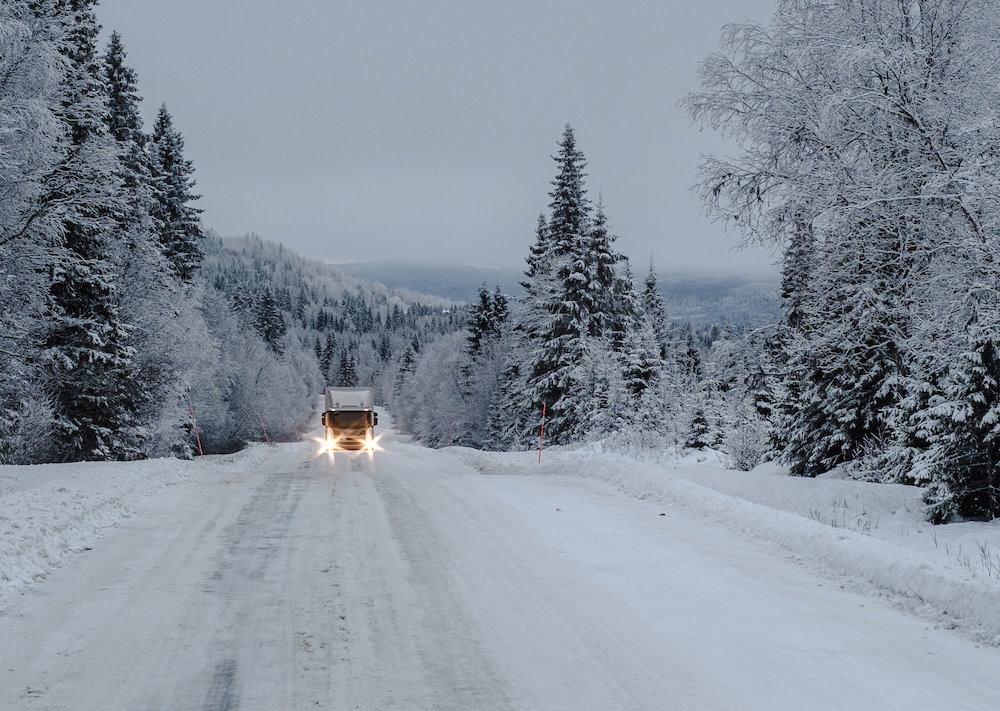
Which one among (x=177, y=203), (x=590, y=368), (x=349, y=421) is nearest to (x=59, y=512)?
(x=349, y=421)

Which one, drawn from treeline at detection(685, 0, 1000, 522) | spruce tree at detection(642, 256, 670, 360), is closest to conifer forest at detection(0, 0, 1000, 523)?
treeline at detection(685, 0, 1000, 522)

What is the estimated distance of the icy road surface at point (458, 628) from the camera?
4.58m

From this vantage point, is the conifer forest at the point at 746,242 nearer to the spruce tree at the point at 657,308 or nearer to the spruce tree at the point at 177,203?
the spruce tree at the point at 177,203

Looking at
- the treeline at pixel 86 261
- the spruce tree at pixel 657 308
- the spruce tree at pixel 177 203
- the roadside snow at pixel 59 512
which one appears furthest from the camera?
the spruce tree at pixel 657 308

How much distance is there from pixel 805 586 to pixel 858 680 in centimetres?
229

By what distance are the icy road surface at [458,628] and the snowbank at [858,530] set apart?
1.20 feet

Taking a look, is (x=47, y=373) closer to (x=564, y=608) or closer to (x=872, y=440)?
(x=564, y=608)

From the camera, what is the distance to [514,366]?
146 ft

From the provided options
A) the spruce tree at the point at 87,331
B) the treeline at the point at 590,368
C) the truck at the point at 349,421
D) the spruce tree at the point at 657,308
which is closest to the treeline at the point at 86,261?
the spruce tree at the point at 87,331

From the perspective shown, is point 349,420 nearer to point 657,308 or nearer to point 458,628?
point 458,628

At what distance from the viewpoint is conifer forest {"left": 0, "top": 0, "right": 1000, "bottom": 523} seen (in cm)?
1041

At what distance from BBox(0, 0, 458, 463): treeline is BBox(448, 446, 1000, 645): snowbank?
13404 millimetres

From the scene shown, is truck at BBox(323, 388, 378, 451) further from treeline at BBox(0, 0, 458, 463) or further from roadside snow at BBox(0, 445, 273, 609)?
roadside snow at BBox(0, 445, 273, 609)

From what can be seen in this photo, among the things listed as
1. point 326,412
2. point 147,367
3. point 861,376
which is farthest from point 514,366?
point 861,376
